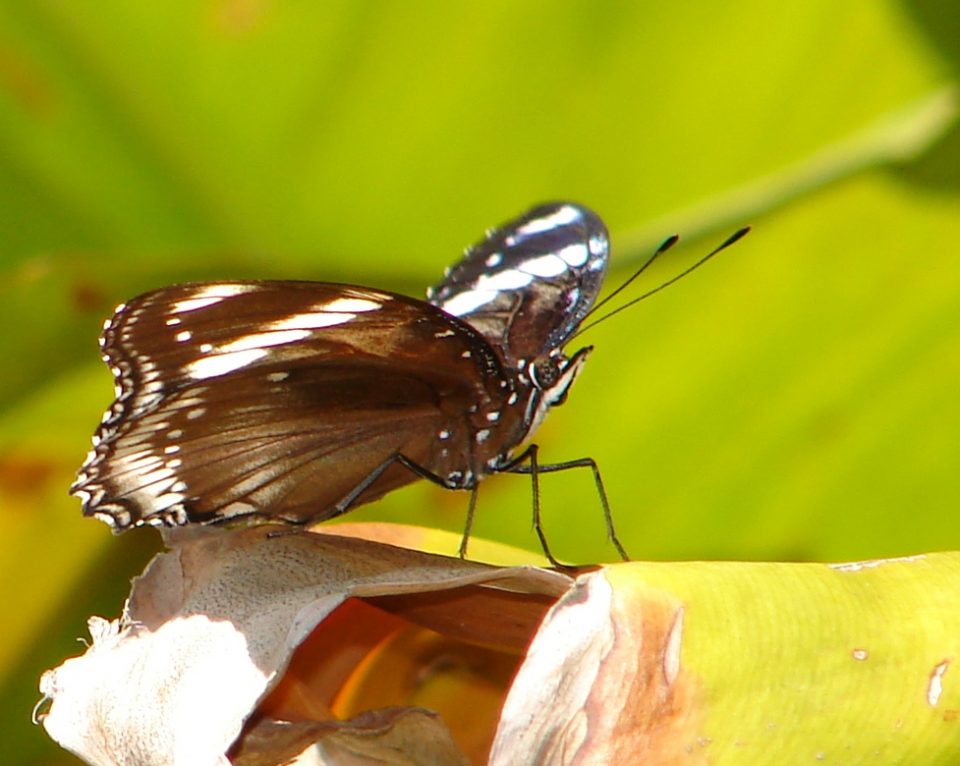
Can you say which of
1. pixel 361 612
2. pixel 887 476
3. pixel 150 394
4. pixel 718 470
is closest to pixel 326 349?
pixel 150 394

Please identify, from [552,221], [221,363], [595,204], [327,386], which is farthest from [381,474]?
[595,204]

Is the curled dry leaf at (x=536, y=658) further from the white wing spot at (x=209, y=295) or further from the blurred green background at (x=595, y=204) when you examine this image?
the blurred green background at (x=595, y=204)

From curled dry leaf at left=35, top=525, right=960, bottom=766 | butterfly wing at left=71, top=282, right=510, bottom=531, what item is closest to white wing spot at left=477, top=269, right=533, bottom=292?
butterfly wing at left=71, top=282, right=510, bottom=531

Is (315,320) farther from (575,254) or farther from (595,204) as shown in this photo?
(595,204)

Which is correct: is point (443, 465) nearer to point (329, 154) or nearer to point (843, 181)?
point (843, 181)

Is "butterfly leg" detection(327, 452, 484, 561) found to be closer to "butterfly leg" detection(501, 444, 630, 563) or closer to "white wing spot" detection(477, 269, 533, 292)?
"butterfly leg" detection(501, 444, 630, 563)

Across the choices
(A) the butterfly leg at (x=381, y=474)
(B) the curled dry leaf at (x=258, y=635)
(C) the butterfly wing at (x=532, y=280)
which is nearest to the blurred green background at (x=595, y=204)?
(C) the butterfly wing at (x=532, y=280)
